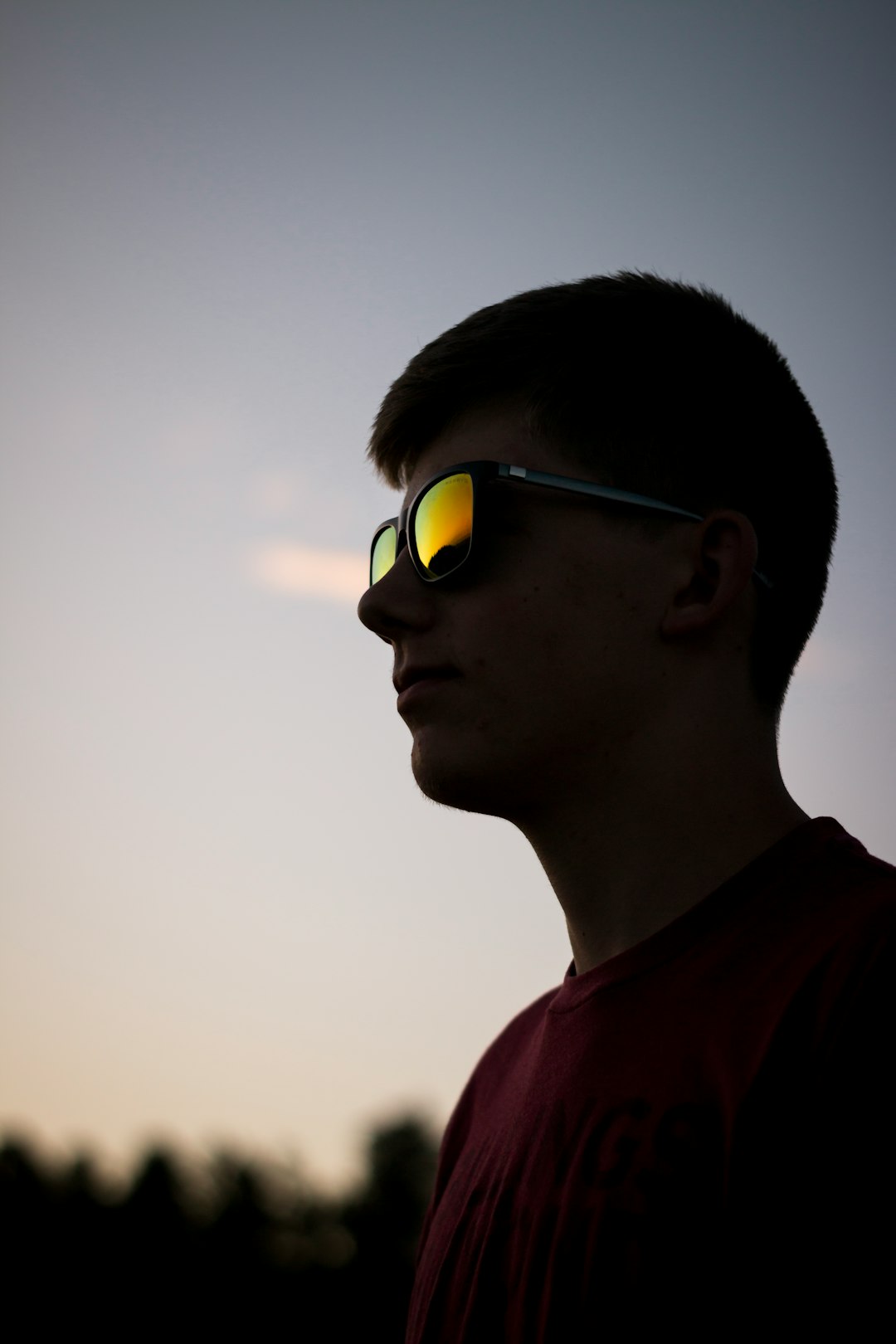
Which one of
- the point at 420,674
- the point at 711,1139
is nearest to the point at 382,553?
the point at 420,674

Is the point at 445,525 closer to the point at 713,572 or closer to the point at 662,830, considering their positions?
the point at 713,572

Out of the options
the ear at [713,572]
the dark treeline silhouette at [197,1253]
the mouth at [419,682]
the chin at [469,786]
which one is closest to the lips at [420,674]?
the mouth at [419,682]

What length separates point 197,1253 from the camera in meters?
32.1

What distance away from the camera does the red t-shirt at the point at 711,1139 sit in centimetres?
169

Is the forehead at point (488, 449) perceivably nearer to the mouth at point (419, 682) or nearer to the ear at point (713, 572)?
the ear at point (713, 572)

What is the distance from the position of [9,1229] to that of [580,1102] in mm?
32749

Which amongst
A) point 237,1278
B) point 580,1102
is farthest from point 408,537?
point 237,1278

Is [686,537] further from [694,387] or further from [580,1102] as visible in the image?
[580,1102]

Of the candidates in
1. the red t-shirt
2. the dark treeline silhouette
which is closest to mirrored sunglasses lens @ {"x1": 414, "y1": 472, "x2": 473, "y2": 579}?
the red t-shirt

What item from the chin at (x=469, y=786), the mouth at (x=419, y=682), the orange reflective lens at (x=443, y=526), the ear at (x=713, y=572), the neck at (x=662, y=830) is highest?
the orange reflective lens at (x=443, y=526)

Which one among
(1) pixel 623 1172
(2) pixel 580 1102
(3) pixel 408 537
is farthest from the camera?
(3) pixel 408 537

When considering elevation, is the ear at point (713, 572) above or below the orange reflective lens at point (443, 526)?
below

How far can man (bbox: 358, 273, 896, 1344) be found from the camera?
1772 mm

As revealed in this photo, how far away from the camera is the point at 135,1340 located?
2969cm
